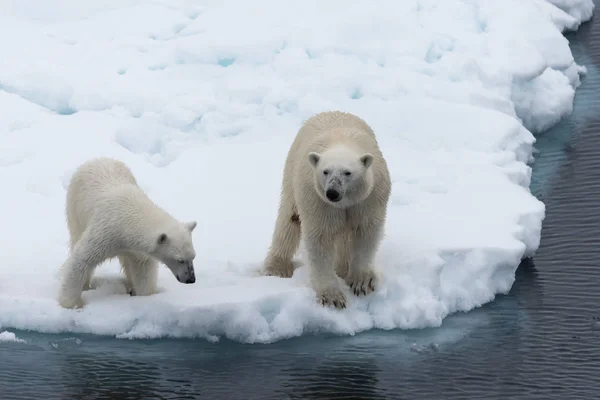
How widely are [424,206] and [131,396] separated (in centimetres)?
321

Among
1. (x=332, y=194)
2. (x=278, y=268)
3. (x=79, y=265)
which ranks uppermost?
(x=332, y=194)

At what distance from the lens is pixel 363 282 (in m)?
7.60

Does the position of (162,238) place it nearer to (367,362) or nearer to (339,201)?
(339,201)

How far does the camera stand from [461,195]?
910 cm

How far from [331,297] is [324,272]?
0.58ft

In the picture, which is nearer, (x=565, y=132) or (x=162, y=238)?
(x=162, y=238)

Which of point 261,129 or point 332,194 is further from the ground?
point 332,194

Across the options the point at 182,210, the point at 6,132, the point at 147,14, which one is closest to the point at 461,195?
the point at 182,210

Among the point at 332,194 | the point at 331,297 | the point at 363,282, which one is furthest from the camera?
the point at 363,282

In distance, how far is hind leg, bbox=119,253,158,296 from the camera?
760 centimetres

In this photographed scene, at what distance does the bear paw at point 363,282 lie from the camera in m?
7.60

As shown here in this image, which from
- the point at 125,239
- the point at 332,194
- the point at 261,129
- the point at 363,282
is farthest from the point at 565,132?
the point at 125,239

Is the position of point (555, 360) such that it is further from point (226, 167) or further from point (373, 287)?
point (226, 167)

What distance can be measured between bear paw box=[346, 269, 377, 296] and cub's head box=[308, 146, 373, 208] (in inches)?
24.1
